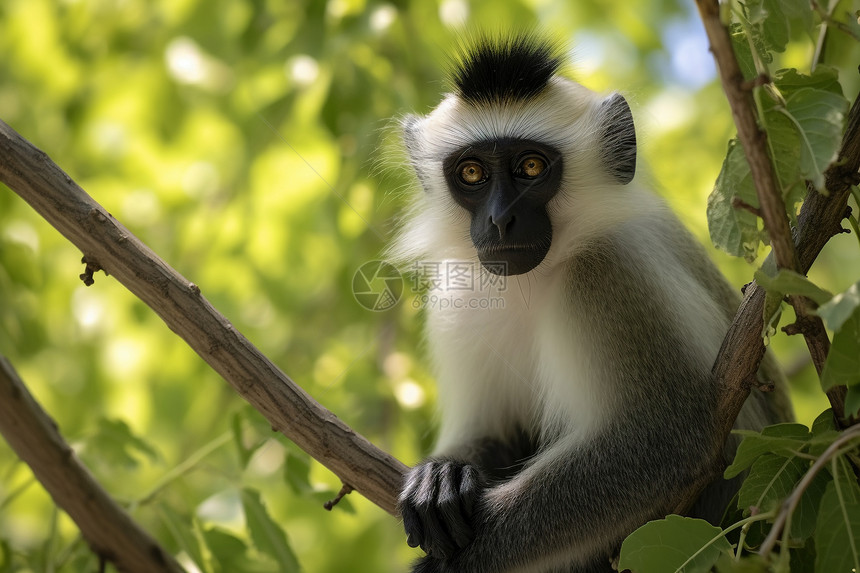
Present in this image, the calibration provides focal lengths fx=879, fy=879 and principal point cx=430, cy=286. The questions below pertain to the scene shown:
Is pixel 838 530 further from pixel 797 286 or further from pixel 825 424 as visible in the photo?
pixel 797 286

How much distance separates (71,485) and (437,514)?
1910 millimetres

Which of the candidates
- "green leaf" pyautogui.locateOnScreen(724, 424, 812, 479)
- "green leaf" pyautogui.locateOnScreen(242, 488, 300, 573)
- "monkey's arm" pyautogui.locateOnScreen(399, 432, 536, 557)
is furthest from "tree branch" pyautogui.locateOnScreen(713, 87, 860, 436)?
"green leaf" pyautogui.locateOnScreen(242, 488, 300, 573)

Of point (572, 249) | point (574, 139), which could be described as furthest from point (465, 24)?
point (572, 249)

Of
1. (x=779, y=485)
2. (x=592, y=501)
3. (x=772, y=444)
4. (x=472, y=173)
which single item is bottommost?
(x=592, y=501)

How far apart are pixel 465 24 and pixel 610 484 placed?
3.51 meters

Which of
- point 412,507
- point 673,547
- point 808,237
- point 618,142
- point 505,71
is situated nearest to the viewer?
point 673,547

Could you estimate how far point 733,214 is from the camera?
3.35m

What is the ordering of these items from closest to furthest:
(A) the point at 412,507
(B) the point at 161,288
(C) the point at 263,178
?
(B) the point at 161,288 → (A) the point at 412,507 → (C) the point at 263,178

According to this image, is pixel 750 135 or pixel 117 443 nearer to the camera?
pixel 750 135

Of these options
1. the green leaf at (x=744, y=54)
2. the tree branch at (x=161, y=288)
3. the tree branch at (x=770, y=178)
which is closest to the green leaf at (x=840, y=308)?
the tree branch at (x=770, y=178)

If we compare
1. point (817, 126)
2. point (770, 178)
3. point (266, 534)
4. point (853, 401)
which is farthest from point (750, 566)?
point (266, 534)

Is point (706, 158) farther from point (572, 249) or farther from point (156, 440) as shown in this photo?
point (156, 440)

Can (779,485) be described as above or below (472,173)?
below

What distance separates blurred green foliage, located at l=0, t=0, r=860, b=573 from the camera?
6.63m
